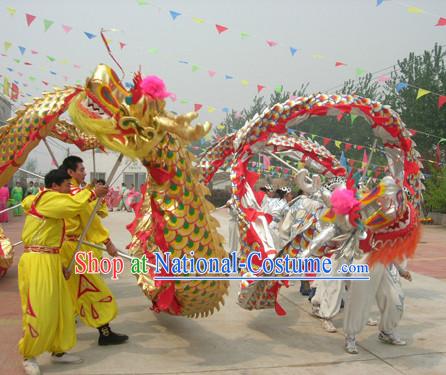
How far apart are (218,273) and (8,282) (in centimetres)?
398

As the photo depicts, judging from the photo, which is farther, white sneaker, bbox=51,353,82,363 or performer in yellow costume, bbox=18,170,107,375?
white sneaker, bbox=51,353,82,363

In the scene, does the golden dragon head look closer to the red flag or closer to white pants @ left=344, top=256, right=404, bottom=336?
white pants @ left=344, top=256, right=404, bottom=336

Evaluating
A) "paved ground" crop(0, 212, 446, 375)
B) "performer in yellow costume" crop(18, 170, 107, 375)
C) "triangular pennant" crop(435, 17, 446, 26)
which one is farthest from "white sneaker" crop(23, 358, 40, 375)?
"triangular pennant" crop(435, 17, 446, 26)

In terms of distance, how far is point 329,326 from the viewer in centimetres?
448

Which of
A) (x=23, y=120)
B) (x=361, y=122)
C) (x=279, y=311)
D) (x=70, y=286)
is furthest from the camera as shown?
(x=361, y=122)

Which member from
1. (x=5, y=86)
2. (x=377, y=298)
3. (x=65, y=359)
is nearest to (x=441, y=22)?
(x=377, y=298)

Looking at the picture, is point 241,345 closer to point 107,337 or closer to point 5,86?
point 107,337

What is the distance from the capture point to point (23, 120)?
4.76 meters

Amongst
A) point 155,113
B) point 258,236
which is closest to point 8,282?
point 258,236

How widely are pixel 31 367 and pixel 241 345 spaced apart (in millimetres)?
1702

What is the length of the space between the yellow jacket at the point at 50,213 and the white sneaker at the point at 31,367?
815mm

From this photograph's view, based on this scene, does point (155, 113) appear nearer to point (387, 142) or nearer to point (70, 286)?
point (70, 286)

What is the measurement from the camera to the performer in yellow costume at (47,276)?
319cm

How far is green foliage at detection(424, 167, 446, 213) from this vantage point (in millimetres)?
15320
